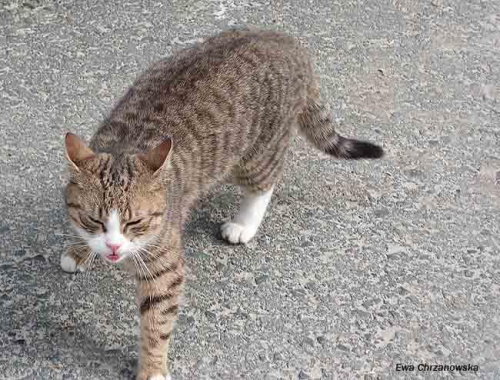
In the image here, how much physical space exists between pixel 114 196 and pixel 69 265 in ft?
2.78

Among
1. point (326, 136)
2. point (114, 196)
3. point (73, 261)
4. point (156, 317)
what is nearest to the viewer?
point (114, 196)

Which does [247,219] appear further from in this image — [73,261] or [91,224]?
[91,224]

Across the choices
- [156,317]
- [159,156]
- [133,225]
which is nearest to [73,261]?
[156,317]

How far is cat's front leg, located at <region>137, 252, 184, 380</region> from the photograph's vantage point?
3059 mm

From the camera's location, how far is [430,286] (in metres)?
3.66

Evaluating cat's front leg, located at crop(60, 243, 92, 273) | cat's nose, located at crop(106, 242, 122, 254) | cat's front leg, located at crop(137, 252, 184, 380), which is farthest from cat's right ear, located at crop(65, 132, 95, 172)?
cat's front leg, located at crop(60, 243, 92, 273)

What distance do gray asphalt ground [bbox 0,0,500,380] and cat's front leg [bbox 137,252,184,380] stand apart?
146 mm

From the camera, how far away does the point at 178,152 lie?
131 inches

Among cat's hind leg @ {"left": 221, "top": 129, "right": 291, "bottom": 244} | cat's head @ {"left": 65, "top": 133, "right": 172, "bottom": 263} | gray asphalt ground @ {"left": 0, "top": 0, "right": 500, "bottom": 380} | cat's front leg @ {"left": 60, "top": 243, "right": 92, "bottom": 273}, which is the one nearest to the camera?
cat's head @ {"left": 65, "top": 133, "right": 172, "bottom": 263}

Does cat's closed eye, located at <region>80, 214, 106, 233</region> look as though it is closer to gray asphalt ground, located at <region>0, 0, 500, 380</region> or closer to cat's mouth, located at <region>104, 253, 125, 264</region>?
cat's mouth, located at <region>104, 253, 125, 264</region>

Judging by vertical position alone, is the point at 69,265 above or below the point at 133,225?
below

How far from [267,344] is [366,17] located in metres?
2.96

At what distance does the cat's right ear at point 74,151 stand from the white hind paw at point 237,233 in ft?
3.50

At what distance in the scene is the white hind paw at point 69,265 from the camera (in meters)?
3.52
